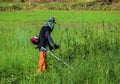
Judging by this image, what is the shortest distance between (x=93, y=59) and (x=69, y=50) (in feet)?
5.83

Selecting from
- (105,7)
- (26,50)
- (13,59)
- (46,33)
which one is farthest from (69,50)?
(105,7)

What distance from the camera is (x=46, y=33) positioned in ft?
31.8

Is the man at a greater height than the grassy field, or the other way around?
the man

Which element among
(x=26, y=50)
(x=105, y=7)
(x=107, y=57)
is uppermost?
(x=107, y=57)

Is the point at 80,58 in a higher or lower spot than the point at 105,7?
higher

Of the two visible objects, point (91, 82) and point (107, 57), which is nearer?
point (91, 82)

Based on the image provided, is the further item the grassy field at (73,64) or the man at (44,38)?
the man at (44,38)

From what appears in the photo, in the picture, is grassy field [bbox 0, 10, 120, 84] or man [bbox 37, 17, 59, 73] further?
man [bbox 37, 17, 59, 73]

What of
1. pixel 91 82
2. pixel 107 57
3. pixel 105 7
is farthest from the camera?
pixel 105 7

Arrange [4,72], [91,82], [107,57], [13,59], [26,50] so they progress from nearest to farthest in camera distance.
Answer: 1. [91,82]
2. [107,57]
3. [4,72]
4. [13,59]
5. [26,50]

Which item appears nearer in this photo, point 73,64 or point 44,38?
point 73,64

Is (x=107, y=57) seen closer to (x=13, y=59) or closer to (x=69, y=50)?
(x=69, y=50)

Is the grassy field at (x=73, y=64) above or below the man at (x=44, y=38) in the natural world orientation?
below

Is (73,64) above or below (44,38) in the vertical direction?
below
